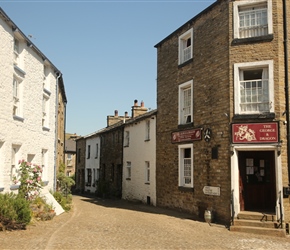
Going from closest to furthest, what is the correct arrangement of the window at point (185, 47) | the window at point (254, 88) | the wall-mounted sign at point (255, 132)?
the wall-mounted sign at point (255, 132) < the window at point (254, 88) < the window at point (185, 47)

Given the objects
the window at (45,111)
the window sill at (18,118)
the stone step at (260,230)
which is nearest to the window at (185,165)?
the stone step at (260,230)

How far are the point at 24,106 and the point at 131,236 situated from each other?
795cm

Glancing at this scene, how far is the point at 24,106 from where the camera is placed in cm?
1611

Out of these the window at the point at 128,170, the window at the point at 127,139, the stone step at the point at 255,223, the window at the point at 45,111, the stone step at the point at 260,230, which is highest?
the window at the point at 45,111

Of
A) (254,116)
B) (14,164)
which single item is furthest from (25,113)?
(254,116)

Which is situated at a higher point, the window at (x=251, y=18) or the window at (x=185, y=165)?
the window at (x=251, y=18)

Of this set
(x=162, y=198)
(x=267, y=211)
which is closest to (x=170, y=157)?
(x=162, y=198)

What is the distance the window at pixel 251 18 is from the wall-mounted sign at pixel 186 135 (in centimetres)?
466

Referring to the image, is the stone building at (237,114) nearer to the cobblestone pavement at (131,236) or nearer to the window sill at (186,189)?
the window sill at (186,189)

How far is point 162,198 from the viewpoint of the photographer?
20047 mm

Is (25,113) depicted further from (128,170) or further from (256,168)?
(128,170)

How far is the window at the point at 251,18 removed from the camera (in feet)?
48.4

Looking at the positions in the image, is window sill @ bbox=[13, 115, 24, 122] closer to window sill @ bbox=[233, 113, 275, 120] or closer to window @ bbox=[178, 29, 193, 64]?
window @ bbox=[178, 29, 193, 64]

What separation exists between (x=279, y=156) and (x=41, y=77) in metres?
12.0
